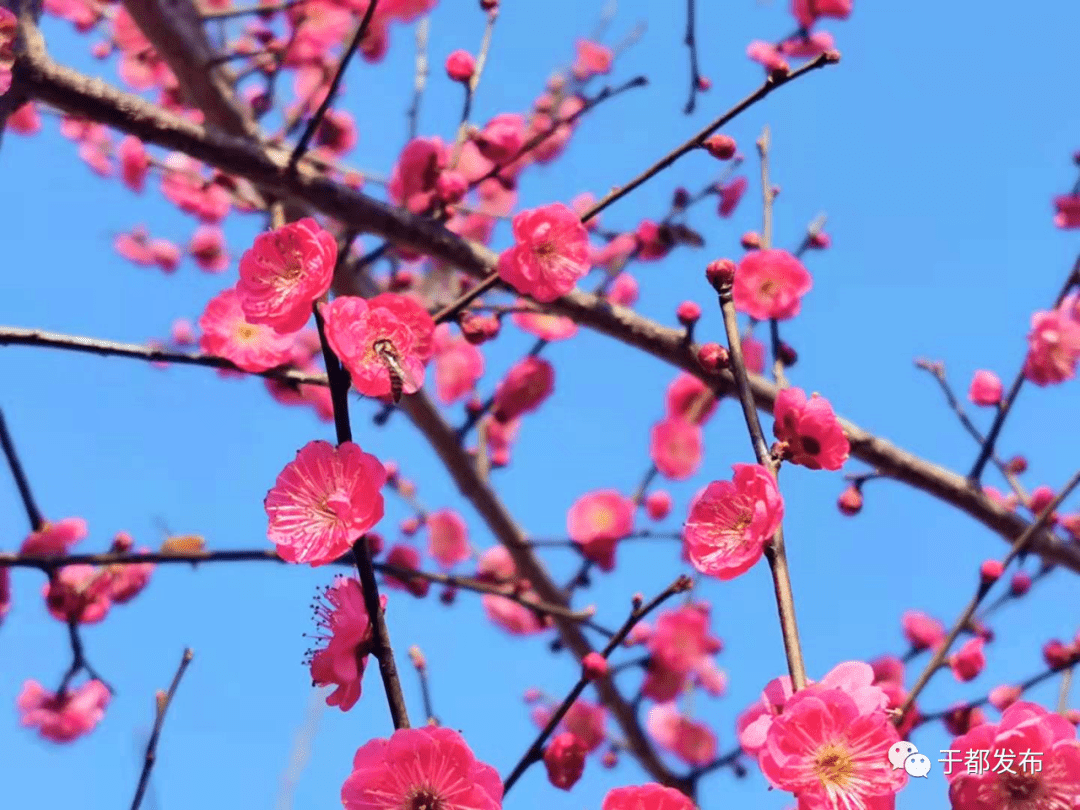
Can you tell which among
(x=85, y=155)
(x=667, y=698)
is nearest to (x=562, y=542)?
(x=667, y=698)

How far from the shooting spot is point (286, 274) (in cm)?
137

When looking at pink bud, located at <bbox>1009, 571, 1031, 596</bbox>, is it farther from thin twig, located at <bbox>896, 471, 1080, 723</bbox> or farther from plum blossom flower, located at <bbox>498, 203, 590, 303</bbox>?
plum blossom flower, located at <bbox>498, 203, 590, 303</bbox>

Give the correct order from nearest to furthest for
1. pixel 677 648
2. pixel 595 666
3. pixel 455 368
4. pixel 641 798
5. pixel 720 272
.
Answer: pixel 641 798 < pixel 720 272 < pixel 595 666 < pixel 677 648 < pixel 455 368

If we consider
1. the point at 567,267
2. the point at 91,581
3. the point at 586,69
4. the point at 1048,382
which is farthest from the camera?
the point at 586,69

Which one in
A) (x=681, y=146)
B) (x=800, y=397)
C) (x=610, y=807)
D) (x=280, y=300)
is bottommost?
(x=610, y=807)

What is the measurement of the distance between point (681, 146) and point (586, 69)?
3.57 metres

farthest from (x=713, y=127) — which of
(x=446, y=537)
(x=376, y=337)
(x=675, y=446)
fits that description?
(x=446, y=537)

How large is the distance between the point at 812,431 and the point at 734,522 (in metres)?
0.20

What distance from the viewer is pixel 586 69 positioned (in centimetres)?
496

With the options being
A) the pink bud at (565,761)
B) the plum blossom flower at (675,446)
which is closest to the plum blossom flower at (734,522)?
the pink bud at (565,761)

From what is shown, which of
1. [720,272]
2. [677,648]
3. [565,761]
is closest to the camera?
[720,272]

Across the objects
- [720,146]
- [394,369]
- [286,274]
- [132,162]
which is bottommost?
[394,369]

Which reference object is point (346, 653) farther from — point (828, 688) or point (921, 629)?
point (921, 629)

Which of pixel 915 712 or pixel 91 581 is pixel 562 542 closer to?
pixel 915 712
